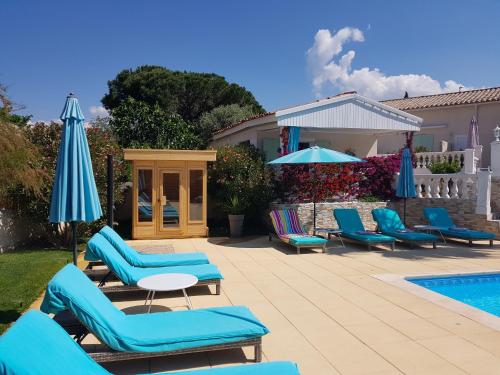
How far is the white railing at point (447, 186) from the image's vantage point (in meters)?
14.1

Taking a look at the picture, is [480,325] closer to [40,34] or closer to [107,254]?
[107,254]

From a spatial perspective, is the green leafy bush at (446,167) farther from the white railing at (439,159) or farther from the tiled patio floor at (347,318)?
the tiled patio floor at (347,318)

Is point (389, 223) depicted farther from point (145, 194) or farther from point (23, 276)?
point (23, 276)

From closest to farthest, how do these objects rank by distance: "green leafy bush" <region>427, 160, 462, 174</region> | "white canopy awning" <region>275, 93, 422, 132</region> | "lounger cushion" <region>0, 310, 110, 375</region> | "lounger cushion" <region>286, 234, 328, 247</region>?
1. "lounger cushion" <region>0, 310, 110, 375</region>
2. "lounger cushion" <region>286, 234, 328, 247</region>
3. "white canopy awning" <region>275, 93, 422, 132</region>
4. "green leafy bush" <region>427, 160, 462, 174</region>

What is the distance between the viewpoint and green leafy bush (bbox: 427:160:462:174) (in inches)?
667

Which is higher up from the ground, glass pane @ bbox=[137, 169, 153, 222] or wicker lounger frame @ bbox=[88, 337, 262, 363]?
glass pane @ bbox=[137, 169, 153, 222]

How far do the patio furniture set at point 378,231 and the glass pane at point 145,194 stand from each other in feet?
14.1

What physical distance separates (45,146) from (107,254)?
7.13 m

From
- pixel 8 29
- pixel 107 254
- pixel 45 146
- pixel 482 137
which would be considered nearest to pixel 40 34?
pixel 8 29

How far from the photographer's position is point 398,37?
15.3 meters

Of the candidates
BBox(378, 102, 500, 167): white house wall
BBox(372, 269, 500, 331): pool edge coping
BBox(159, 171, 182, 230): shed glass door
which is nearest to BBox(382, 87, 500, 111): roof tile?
BBox(378, 102, 500, 167): white house wall

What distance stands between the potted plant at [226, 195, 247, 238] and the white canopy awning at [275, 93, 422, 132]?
10.4 ft

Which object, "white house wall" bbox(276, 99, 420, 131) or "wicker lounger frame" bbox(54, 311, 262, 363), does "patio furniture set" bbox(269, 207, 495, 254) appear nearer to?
"white house wall" bbox(276, 99, 420, 131)

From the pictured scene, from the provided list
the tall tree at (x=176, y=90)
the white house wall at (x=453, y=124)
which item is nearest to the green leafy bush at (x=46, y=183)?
the white house wall at (x=453, y=124)
